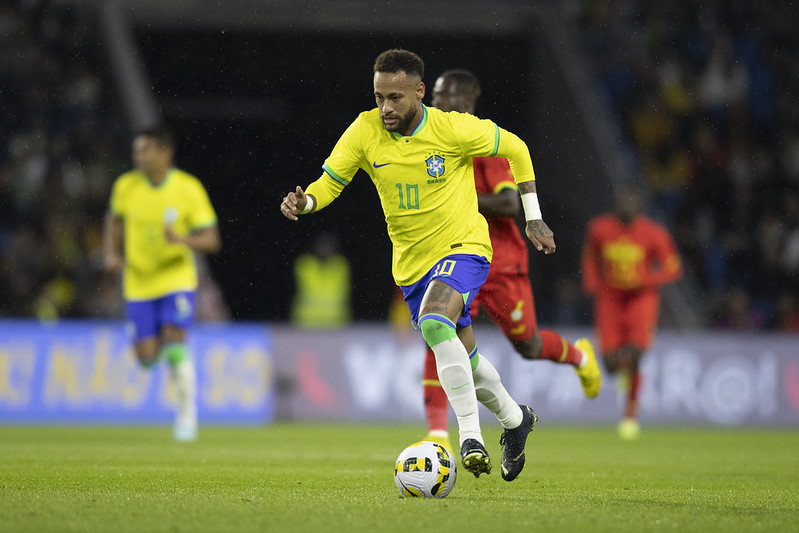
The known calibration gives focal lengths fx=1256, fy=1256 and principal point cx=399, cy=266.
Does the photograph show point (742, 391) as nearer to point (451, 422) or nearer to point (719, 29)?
point (451, 422)

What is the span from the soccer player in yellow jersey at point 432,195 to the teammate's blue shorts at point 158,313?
4412mm

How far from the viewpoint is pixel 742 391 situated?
15055mm

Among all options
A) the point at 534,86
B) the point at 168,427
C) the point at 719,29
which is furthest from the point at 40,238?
the point at 719,29

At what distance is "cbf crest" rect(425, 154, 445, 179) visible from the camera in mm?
6234

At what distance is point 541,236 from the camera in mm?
6055

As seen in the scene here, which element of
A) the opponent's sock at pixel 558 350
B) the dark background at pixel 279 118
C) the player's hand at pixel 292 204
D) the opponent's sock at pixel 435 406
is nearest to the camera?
the player's hand at pixel 292 204

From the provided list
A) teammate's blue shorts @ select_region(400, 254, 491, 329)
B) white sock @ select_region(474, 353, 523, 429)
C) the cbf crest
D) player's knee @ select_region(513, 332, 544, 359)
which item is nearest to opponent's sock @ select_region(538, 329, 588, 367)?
player's knee @ select_region(513, 332, 544, 359)

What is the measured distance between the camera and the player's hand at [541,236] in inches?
237

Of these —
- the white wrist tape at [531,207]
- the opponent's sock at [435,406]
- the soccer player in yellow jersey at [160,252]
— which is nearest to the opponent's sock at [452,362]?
the white wrist tape at [531,207]

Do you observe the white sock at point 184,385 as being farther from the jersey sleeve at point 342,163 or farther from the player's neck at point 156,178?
the jersey sleeve at point 342,163

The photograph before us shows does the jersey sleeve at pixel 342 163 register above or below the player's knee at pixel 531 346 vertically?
above

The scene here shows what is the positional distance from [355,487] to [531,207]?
1649 millimetres

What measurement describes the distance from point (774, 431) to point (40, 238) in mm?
8957

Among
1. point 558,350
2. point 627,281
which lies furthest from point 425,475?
point 627,281
